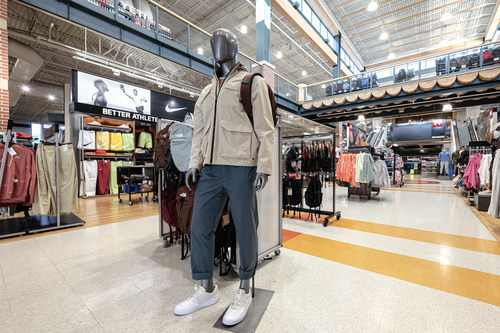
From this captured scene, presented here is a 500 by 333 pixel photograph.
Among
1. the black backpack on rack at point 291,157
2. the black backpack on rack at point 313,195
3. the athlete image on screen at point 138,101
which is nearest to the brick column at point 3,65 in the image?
the athlete image on screen at point 138,101

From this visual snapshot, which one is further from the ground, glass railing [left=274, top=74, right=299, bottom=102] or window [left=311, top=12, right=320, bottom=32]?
window [left=311, top=12, right=320, bottom=32]

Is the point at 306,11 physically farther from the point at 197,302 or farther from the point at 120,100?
the point at 197,302

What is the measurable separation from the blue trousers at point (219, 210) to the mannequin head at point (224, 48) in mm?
737

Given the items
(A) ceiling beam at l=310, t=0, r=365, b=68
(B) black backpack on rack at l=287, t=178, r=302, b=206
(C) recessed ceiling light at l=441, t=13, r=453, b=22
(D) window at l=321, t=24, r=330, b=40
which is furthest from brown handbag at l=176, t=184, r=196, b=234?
(C) recessed ceiling light at l=441, t=13, r=453, b=22

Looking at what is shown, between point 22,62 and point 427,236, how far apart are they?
11.2m

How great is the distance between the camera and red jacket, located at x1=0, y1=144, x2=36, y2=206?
2928mm

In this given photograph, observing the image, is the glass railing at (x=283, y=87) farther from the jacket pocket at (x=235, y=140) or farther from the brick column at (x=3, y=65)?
the jacket pocket at (x=235, y=140)

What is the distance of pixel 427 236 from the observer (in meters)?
3.02

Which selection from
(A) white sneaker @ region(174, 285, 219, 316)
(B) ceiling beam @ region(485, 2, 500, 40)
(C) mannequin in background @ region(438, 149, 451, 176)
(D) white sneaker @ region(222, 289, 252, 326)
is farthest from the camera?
(C) mannequin in background @ region(438, 149, 451, 176)

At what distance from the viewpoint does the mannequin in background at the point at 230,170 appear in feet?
4.29

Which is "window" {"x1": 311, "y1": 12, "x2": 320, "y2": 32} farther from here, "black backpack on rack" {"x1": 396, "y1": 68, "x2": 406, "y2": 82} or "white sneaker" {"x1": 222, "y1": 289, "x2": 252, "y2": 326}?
"white sneaker" {"x1": 222, "y1": 289, "x2": 252, "y2": 326}

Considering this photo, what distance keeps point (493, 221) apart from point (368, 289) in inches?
162

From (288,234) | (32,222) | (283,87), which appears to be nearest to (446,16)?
(283,87)

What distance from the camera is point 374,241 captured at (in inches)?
111
